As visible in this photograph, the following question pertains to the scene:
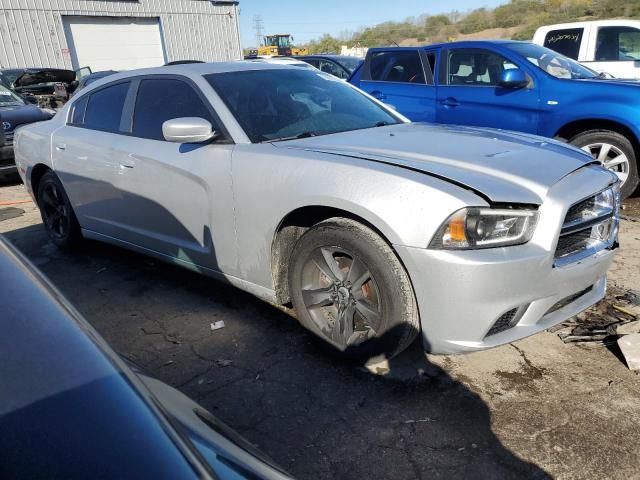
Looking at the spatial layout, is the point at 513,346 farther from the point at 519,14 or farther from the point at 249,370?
the point at 519,14

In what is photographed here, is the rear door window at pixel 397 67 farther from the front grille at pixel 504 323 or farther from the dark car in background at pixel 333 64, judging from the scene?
the front grille at pixel 504 323

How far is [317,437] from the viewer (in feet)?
7.55

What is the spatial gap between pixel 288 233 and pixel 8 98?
877cm

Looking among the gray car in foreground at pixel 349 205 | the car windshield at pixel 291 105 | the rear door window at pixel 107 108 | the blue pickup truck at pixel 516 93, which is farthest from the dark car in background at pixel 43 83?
the car windshield at pixel 291 105

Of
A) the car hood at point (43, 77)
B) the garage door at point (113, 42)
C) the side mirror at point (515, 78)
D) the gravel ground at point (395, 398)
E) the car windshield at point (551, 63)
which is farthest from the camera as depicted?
the garage door at point (113, 42)

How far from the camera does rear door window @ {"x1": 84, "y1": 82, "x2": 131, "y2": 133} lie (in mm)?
3977

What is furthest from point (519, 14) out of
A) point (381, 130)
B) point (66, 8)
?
point (381, 130)

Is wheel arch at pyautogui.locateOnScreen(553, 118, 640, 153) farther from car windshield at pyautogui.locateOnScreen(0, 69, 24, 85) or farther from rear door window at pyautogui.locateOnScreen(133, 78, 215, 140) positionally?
car windshield at pyautogui.locateOnScreen(0, 69, 24, 85)

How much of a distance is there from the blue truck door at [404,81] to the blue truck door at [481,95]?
174mm

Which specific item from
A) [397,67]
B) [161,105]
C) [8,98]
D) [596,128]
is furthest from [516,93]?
[8,98]

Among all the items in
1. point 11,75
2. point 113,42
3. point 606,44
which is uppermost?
point 113,42

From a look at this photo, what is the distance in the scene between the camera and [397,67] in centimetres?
716

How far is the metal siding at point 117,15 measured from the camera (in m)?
20.5

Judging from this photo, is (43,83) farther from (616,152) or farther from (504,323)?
(504,323)
